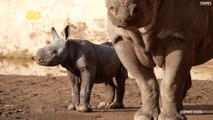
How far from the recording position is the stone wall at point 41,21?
41.6 ft

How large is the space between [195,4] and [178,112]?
0.92 m

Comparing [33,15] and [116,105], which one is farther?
[33,15]

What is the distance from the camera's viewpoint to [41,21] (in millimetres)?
13398

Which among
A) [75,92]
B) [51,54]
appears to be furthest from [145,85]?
[51,54]

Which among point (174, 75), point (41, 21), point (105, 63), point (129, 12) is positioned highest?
point (129, 12)

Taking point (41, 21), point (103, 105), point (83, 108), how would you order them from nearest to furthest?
1. point (83, 108)
2. point (103, 105)
3. point (41, 21)

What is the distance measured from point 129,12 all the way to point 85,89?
306cm

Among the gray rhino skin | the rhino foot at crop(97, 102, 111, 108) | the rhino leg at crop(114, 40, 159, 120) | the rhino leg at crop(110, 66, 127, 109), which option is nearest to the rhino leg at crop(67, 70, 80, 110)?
the rhino foot at crop(97, 102, 111, 108)

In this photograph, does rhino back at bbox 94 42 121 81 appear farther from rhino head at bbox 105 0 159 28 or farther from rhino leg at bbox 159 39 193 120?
rhino head at bbox 105 0 159 28

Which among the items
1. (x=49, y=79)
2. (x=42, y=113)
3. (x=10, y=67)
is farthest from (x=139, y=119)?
(x=10, y=67)

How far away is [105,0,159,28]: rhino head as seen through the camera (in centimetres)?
376

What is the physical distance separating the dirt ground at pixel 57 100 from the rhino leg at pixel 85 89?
4.1 inches

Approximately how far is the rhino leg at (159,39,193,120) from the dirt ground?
43.2 inches

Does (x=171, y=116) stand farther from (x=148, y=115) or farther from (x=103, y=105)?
(x=103, y=105)
